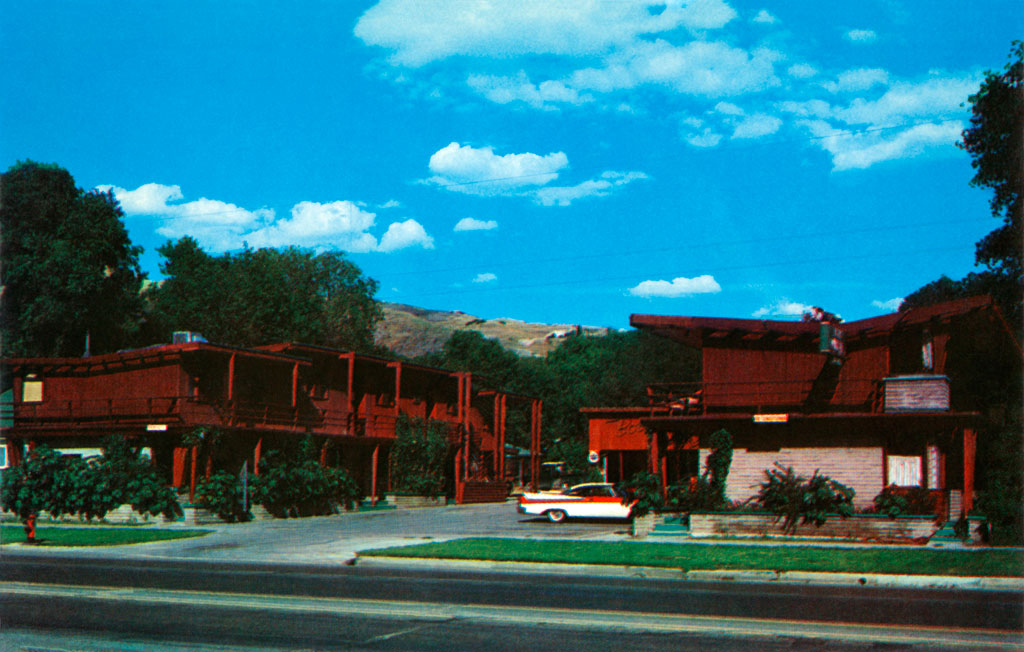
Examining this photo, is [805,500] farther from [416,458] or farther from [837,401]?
[416,458]

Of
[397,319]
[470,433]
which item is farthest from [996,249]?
[397,319]

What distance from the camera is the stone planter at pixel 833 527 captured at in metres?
25.7

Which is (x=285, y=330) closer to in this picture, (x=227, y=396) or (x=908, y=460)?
(x=227, y=396)

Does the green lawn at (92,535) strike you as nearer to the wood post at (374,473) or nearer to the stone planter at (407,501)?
the wood post at (374,473)

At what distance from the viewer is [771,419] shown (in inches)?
1177

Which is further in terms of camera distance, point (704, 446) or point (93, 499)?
point (93, 499)

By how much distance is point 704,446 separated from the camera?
31.6 metres

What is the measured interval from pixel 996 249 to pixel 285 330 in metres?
46.4

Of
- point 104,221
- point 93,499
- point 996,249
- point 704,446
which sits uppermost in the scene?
point 104,221

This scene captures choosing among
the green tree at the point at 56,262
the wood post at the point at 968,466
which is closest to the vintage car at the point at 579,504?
the wood post at the point at 968,466

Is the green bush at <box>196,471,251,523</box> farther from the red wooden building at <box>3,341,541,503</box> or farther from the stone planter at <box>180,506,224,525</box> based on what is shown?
the red wooden building at <box>3,341,541,503</box>

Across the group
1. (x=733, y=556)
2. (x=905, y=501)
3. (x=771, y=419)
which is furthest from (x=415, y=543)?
(x=905, y=501)

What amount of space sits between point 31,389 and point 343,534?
816 inches

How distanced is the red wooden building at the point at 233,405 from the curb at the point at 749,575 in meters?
17.0
